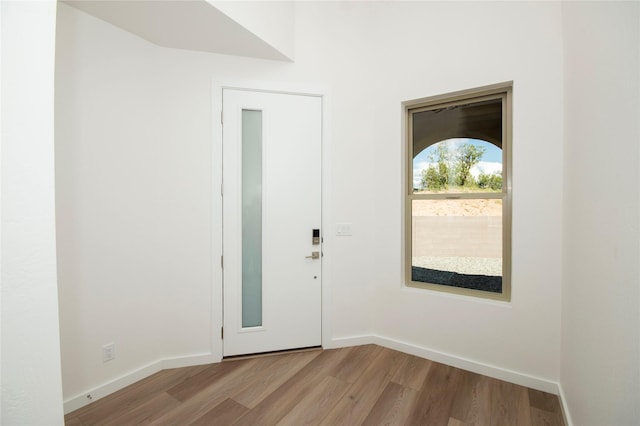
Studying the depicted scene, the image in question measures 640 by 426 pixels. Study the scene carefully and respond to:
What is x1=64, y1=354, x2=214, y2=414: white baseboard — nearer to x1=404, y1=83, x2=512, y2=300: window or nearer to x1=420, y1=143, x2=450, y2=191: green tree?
x1=404, y1=83, x2=512, y2=300: window

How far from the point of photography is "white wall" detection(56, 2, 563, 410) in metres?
1.82

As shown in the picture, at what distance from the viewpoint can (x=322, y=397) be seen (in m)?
1.86

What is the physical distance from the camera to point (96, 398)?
1.82 metres

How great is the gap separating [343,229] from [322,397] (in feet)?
4.30

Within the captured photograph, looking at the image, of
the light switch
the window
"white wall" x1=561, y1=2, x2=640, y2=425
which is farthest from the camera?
the light switch

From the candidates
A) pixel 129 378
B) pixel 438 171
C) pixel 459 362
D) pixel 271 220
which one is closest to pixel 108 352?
pixel 129 378

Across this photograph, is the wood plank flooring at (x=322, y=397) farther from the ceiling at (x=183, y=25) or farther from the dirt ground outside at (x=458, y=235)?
the ceiling at (x=183, y=25)

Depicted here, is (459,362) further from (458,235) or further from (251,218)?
(251,218)

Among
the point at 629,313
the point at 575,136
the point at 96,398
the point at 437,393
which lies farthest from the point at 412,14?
the point at 96,398

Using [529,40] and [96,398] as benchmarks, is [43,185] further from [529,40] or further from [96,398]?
[529,40]

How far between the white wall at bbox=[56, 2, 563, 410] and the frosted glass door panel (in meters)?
0.29

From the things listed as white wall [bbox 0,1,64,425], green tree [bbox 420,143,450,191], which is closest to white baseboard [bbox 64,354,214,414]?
white wall [bbox 0,1,64,425]

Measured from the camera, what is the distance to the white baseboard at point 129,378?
68.4 inches

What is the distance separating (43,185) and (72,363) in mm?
1533
